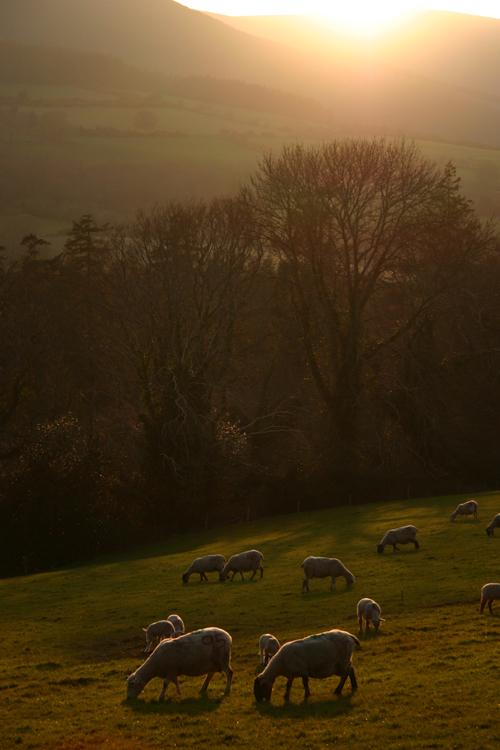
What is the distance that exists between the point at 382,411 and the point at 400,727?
47641 mm

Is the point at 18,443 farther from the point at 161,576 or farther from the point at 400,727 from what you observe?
the point at 400,727

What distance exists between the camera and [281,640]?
18.4 m

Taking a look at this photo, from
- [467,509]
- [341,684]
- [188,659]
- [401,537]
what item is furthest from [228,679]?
[467,509]

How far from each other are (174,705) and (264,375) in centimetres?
4507

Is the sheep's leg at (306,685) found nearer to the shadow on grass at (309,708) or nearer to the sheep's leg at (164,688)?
the shadow on grass at (309,708)

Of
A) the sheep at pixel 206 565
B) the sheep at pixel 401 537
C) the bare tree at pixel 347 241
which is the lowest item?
the sheep at pixel 206 565

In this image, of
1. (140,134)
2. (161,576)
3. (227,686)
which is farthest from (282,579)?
(140,134)

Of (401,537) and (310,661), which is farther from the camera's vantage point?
(401,537)

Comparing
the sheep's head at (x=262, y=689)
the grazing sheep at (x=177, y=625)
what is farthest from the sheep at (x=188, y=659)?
the grazing sheep at (x=177, y=625)

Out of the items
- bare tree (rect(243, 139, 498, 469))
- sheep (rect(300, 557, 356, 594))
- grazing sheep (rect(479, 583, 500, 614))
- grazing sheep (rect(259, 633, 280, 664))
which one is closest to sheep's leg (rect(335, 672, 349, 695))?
grazing sheep (rect(259, 633, 280, 664))

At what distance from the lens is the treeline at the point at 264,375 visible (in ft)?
161

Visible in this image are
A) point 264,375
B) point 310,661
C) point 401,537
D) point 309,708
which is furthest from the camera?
point 264,375

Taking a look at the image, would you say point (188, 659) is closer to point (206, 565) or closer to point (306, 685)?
point (306, 685)

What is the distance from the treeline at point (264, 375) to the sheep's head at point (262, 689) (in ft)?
109
